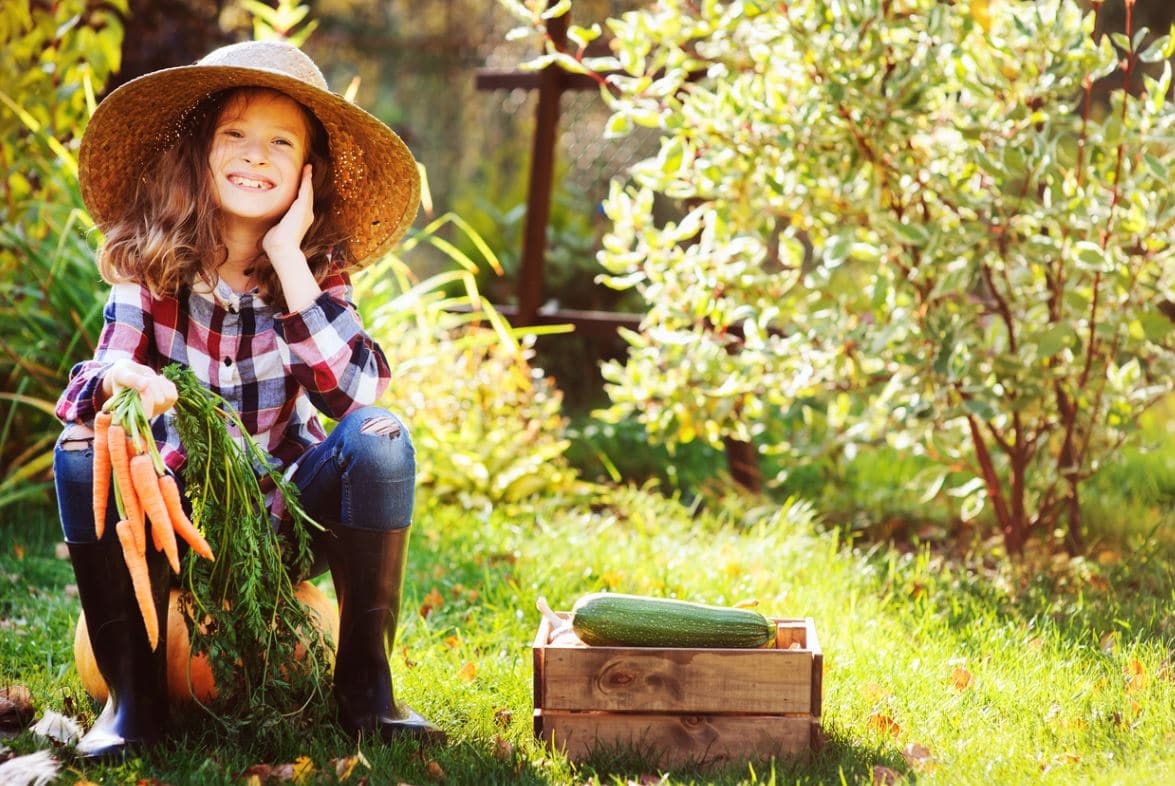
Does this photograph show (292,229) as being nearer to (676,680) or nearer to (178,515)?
(178,515)

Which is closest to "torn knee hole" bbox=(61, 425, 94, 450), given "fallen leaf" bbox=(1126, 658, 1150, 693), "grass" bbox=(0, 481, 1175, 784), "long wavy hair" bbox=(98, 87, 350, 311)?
"long wavy hair" bbox=(98, 87, 350, 311)

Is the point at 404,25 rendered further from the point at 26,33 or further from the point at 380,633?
the point at 380,633

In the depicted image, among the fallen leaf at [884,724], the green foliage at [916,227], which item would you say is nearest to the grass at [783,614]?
the fallen leaf at [884,724]

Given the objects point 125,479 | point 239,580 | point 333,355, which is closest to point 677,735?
point 239,580

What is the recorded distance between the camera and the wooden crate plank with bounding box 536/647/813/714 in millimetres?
2350

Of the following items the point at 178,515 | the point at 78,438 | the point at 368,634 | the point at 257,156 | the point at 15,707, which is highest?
the point at 257,156

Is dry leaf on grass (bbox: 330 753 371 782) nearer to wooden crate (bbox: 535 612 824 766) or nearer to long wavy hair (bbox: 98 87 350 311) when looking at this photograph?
wooden crate (bbox: 535 612 824 766)

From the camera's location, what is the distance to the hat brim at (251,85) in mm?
2521

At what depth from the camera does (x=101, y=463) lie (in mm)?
2176

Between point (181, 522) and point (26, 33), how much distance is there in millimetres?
3275

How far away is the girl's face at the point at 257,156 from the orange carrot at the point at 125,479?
59 centimetres

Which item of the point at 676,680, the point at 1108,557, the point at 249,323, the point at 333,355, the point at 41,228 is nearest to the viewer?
the point at 676,680

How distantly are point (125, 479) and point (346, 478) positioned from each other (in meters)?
0.42

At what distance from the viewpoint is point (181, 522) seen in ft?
7.14
